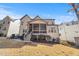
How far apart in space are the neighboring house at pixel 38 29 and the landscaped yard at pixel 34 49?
0.07 meters

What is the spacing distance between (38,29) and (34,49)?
0.69ft

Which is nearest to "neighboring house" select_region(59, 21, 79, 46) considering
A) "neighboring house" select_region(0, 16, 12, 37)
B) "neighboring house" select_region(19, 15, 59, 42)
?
"neighboring house" select_region(19, 15, 59, 42)

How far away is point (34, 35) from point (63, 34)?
300mm

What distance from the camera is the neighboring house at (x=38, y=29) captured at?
119 inches

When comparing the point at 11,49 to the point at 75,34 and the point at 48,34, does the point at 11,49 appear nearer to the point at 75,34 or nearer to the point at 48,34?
the point at 48,34

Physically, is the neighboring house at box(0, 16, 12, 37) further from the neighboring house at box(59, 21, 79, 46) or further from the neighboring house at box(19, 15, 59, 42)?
the neighboring house at box(59, 21, 79, 46)

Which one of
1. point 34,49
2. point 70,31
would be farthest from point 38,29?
point 70,31

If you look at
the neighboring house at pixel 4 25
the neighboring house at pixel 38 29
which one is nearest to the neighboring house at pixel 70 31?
the neighboring house at pixel 38 29

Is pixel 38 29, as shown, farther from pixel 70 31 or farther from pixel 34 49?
pixel 70 31

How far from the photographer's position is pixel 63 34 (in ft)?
9.95

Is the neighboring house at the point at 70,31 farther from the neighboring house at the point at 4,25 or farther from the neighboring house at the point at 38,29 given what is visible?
the neighboring house at the point at 4,25

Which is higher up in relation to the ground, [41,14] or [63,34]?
[41,14]

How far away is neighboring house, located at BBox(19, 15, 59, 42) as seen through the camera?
3.02 metres

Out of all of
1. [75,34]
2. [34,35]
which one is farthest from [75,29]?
[34,35]
